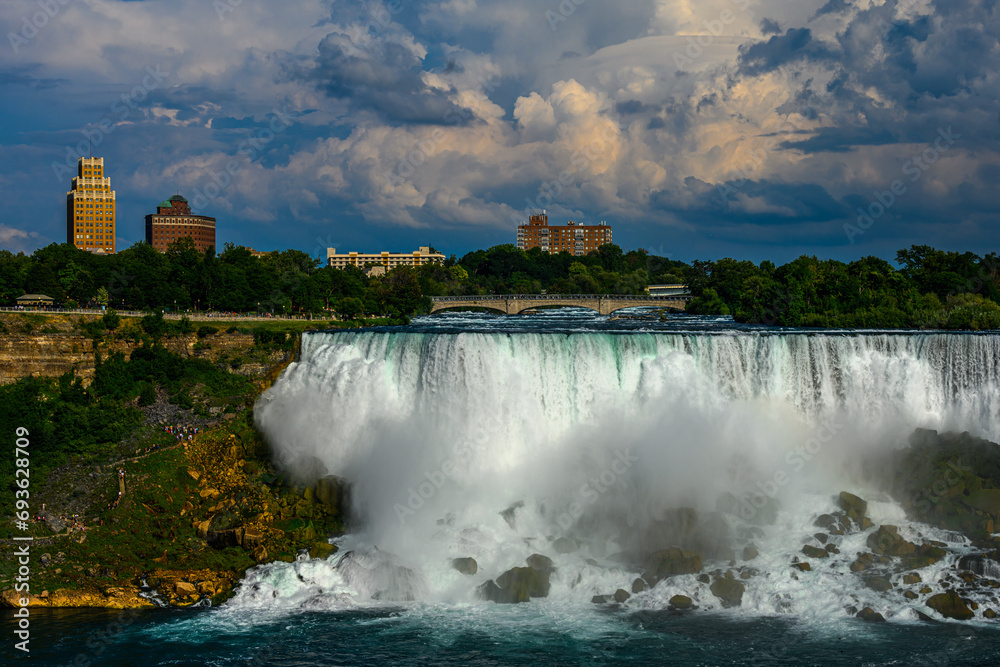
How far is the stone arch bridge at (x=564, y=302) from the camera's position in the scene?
81.9m

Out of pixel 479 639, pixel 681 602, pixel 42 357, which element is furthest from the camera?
pixel 42 357

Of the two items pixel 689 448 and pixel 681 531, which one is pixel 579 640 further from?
pixel 689 448

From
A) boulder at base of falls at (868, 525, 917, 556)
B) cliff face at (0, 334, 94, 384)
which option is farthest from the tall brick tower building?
boulder at base of falls at (868, 525, 917, 556)

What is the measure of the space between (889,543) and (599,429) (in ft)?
34.7

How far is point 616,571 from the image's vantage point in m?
25.2

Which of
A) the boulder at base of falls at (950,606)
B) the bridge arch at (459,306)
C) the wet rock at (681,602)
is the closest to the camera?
the boulder at base of falls at (950,606)

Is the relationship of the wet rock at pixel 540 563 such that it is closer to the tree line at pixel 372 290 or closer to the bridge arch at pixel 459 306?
the tree line at pixel 372 290

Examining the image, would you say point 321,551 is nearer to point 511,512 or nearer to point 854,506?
point 511,512

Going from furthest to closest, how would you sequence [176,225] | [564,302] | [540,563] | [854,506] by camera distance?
[176,225] < [564,302] < [854,506] < [540,563]

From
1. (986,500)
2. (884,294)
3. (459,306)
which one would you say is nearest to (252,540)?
(986,500)

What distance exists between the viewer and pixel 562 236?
191 meters

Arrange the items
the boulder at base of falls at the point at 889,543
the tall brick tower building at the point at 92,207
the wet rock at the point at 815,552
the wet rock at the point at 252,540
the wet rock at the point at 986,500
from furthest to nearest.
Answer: the tall brick tower building at the point at 92,207 → the wet rock at the point at 986,500 → the wet rock at the point at 252,540 → the wet rock at the point at 815,552 → the boulder at base of falls at the point at 889,543

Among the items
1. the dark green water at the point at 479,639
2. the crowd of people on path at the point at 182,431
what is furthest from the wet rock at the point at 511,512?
the crowd of people on path at the point at 182,431

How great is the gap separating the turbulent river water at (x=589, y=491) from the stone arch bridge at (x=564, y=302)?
44.4m
